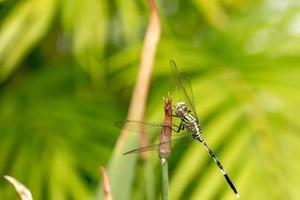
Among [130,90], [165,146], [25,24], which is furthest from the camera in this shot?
[130,90]

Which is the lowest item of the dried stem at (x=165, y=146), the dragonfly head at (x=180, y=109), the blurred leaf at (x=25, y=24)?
the dried stem at (x=165, y=146)

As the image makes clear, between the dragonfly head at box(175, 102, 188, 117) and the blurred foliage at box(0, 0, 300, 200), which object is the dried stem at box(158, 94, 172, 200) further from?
the blurred foliage at box(0, 0, 300, 200)

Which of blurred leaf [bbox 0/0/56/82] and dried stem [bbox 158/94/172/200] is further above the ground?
blurred leaf [bbox 0/0/56/82]

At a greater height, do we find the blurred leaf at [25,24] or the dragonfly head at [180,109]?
the blurred leaf at [25,24]

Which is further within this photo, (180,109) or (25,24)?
(25,24)

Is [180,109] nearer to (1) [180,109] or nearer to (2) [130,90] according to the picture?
(1) [180,109]

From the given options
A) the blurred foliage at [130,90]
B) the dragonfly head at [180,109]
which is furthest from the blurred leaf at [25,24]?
the dragonfly head at [180,109]

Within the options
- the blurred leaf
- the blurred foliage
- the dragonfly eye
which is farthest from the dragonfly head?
the blurred leaf

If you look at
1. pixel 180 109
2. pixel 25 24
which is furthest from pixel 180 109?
pixel 25 24

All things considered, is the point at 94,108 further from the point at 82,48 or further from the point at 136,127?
the point at 136,127

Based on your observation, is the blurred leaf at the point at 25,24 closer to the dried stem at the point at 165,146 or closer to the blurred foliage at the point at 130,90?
the blurred foliage at the point at 130,90
